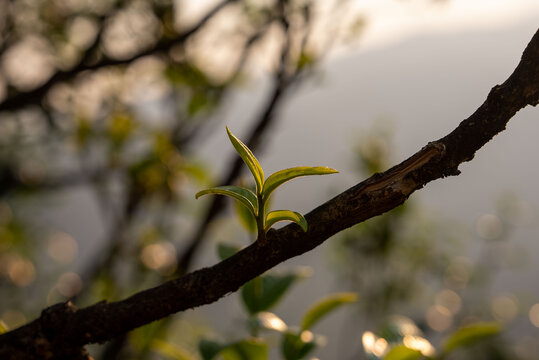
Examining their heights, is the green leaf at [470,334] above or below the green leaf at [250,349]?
below

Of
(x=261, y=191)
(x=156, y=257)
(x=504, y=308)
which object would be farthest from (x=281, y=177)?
(x=504, y=308)

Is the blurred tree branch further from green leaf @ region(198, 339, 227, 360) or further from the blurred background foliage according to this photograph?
green leaf @ region(198, 339, 227, 360)

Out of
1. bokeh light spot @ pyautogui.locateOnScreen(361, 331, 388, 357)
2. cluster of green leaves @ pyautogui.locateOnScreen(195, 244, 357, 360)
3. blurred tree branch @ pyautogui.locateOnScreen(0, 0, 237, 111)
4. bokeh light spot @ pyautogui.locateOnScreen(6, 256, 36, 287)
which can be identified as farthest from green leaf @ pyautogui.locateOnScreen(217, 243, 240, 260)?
bokeh light spot @ pyautogui.locateOnScreen(6, 256, 36, 287)

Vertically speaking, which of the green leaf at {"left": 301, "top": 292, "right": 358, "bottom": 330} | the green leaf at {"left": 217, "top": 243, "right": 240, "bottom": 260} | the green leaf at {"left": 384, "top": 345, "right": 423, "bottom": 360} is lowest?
the green leaf at {"left": 384, "top": 345, "right": 423, "bottom": 360}

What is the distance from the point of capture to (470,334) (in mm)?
357

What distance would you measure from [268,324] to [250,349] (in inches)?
0.9

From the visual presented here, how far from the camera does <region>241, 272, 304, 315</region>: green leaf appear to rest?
361 mm

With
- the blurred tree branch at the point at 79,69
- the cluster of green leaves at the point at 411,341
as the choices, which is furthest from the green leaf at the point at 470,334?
the blurred tree branch at the point at 79,69

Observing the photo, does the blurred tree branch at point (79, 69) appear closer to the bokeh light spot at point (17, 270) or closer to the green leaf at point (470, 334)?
the green leaf at point (470, 334)

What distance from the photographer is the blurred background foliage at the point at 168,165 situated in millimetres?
750

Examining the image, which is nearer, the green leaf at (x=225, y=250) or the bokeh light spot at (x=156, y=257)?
the green leaf at (x=225, y=250)

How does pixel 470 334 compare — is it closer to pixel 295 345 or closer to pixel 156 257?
pixel 295 345

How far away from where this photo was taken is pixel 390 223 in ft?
5.31

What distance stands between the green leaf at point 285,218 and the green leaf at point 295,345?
113mm
